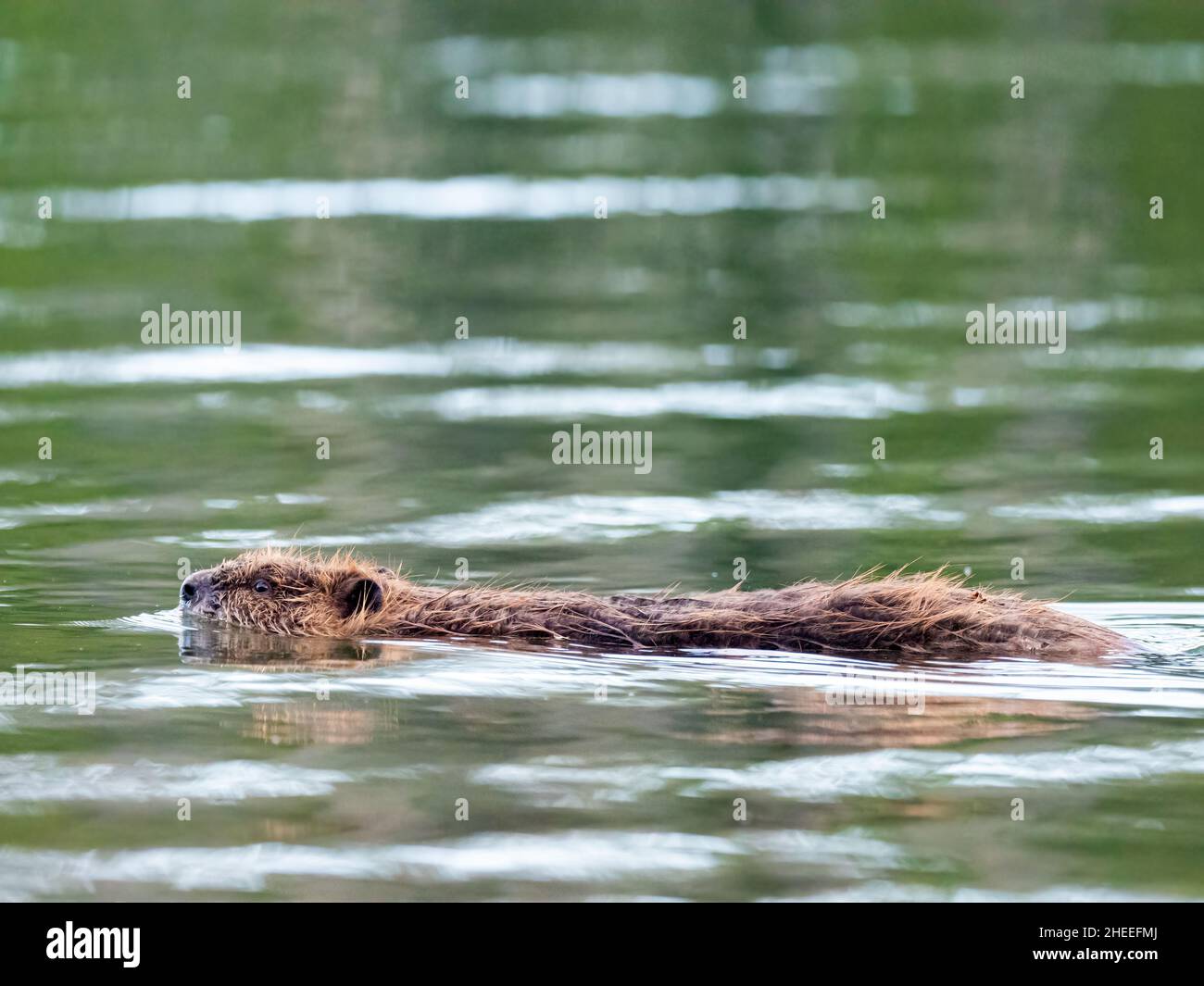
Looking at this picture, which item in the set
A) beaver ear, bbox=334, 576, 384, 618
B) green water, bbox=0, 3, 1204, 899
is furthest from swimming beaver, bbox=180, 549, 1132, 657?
green water, bbox=0, 3, 1204, 899

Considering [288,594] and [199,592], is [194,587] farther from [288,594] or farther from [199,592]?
[288,594]

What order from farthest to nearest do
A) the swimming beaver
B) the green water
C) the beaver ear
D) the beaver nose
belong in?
the beaver nose → the beaver ear → the swimming beaver → the green water

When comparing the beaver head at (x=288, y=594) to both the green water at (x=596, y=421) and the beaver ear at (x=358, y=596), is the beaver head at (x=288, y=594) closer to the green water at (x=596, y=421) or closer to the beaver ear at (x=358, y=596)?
the beaver ear at (x=358, y=596)

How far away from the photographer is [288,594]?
365 inches

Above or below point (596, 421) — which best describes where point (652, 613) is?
below

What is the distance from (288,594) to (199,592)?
0.42 m

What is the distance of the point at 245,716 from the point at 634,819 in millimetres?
1992

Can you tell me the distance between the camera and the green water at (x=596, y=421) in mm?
6598

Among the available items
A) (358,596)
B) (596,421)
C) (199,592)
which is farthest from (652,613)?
(596,421)

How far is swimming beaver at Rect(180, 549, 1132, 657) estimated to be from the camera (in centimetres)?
847

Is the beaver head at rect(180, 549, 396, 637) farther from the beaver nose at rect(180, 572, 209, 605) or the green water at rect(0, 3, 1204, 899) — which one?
the green water at rect(0, 3, 1204, 899)

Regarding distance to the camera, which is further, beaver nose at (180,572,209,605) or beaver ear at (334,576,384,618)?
beaver nose at (180,572,209,605)

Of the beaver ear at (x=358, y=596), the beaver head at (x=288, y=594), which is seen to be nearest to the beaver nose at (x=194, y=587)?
the beaver head at (x=288, y=594)
